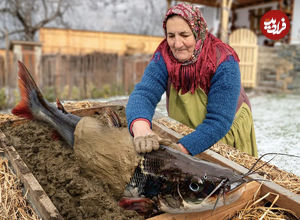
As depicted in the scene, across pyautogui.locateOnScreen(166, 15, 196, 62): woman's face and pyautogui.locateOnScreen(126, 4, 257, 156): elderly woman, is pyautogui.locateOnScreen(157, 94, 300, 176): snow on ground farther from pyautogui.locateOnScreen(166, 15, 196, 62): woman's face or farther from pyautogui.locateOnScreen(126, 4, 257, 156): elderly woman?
pyautogui.locateOnScreen(166, 15, 196, 62): woman's face

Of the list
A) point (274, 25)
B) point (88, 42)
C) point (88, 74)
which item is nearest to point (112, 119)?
point (274, 25)

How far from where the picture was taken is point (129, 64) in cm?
1116

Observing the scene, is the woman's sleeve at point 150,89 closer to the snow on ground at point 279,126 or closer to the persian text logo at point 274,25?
the snow on ground at point 279,126

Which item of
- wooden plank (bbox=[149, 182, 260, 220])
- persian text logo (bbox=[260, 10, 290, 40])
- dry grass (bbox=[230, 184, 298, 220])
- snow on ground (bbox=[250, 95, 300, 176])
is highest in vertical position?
persian text logo (bbox=[260, 10, 290, 40])

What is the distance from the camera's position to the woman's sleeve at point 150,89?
215 centimetres

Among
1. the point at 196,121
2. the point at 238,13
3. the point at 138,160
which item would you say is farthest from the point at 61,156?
the point at 238,13

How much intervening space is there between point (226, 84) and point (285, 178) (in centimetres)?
80

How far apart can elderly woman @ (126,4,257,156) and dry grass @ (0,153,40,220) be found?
0.77 m

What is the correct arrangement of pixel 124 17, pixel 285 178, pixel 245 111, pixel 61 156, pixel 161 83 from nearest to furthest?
pixel 285 178
pixel 61 156
pixel 161 83
pixel 245 111
pixel 124 17

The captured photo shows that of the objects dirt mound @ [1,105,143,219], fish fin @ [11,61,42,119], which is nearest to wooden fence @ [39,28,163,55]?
fish fin @ [11,61,42,119]

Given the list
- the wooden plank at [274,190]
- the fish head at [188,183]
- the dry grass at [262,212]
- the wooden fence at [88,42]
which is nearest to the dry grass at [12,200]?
the fish head at [188,183]

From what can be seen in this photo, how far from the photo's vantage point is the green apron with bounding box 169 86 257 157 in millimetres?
2432

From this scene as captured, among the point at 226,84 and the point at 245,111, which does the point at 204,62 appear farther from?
the point at 245,111

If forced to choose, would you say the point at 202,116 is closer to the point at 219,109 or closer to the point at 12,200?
the point at 219,109
